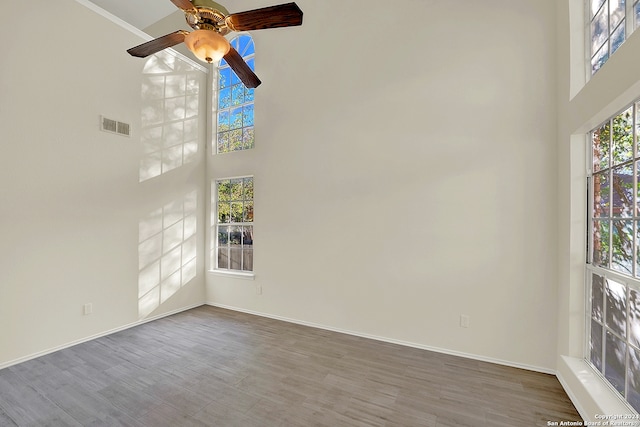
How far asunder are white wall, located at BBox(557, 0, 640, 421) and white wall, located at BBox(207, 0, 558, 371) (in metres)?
0.13

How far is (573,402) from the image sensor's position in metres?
2.01

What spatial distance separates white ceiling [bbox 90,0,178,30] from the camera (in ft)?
14.3

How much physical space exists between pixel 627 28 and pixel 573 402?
2.58 meters

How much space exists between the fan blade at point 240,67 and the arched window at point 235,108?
1710mm

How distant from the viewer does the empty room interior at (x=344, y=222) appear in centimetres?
194

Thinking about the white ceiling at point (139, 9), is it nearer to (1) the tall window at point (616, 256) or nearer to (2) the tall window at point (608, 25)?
(2) the tall window at point (608, 25)

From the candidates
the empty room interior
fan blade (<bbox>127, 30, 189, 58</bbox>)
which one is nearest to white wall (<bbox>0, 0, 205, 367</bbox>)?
the empty room interior

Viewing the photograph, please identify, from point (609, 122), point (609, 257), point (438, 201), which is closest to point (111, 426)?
point (438, 201)

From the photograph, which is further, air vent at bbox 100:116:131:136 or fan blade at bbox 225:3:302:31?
air vent at bbox 100:116:131:136

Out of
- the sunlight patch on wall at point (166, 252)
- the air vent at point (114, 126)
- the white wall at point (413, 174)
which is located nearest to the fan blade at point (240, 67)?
the white wall at point (413, 174)

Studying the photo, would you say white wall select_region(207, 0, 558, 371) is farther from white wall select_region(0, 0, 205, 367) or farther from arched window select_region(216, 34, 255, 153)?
white wall select_region(0, 0, 205, 367)

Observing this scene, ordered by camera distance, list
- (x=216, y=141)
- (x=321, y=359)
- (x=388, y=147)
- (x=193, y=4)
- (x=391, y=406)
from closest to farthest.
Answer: (x=193, y=4) < (x=391, y=406) < (x=321, y=359) < (x=388, y=147) < (x=216, y=141)

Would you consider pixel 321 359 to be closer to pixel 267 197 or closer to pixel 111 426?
pixel 111 426

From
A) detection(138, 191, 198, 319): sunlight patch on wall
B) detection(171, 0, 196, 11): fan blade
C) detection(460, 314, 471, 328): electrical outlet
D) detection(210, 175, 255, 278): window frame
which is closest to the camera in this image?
detection(171, 0, 196, 11): fan blade
